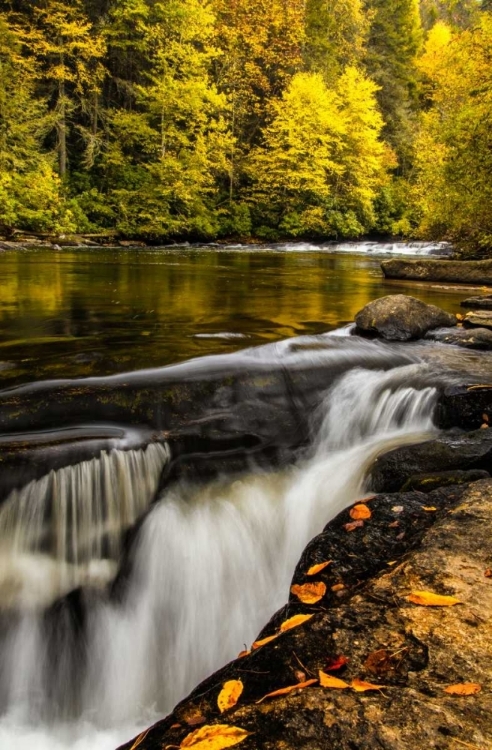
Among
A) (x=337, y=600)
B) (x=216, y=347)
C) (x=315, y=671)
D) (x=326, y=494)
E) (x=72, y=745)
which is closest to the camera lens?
(x=315, y=671)

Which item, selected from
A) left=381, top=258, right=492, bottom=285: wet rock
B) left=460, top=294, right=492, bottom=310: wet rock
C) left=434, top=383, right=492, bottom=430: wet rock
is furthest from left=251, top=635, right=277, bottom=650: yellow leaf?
left=381, top=258, right=492, bottom=285: wet rock

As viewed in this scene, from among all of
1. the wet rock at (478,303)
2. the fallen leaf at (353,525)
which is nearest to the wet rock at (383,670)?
the fallen leaf at (353,525)

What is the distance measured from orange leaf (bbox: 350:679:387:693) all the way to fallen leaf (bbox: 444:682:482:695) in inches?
6.5

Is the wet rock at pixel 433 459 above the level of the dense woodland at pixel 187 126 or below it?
below

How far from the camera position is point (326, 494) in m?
3.64

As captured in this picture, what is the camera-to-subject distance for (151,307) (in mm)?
7086

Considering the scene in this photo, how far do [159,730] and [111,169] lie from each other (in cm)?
2295

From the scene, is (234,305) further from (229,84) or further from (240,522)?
(229,84)

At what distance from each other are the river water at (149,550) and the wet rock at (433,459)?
0.23 metres

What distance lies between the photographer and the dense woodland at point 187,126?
1827 centimetres

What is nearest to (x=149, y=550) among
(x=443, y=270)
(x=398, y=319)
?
(x=398, y=319)

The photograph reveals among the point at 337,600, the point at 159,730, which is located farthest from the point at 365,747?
the point at 337,600

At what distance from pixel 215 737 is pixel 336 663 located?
0.42 meters

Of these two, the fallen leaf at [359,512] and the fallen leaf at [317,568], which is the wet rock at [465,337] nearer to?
the fallen leaf at [359,512]
